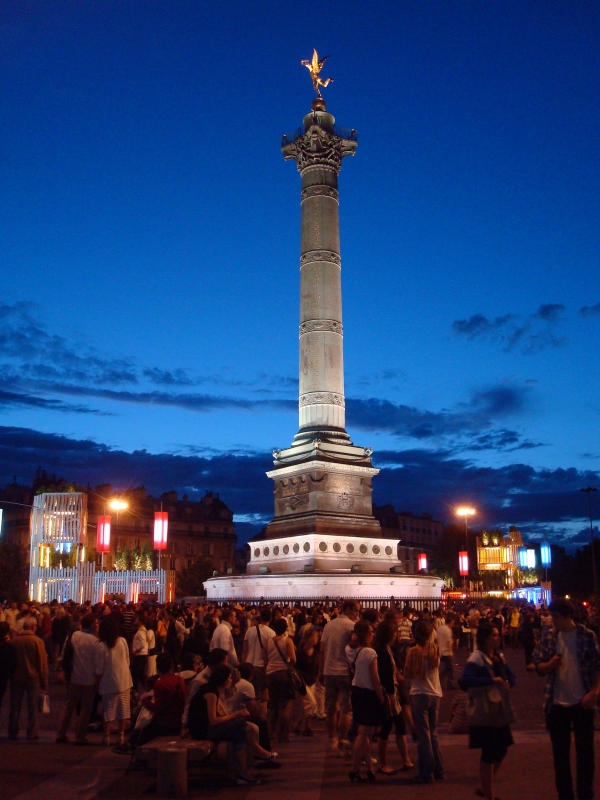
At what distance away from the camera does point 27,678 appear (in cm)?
1233

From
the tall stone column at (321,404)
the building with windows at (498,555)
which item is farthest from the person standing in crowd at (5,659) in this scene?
the building with windows at (498,555)

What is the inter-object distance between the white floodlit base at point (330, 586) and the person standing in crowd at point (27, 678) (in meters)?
24.6

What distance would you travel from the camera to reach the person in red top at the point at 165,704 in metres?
9.88

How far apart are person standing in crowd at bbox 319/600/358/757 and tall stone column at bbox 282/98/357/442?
3137 centimetres

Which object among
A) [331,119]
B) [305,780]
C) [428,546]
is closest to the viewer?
[305,780]

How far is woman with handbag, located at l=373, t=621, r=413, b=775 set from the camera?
32.9 feet

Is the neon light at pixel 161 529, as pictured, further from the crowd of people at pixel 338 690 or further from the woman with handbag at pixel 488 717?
the woman with handbag at pixel 488 717

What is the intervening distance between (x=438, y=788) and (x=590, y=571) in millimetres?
82450

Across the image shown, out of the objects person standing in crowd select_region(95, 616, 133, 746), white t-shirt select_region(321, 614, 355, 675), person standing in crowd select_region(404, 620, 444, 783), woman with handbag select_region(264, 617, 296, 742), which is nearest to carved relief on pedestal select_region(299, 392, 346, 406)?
woman with handbag select_region(264, 617, 296, 742)

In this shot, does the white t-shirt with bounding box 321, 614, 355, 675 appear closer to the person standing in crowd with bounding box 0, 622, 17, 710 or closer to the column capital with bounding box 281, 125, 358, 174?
the person standing in crowd with bounding box 0, 622, 17, 710

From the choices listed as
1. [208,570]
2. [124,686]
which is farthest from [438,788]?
[208,570]

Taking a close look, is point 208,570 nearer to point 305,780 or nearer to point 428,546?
point 428,546

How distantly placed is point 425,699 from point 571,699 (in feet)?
7.05

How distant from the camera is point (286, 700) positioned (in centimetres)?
1207
